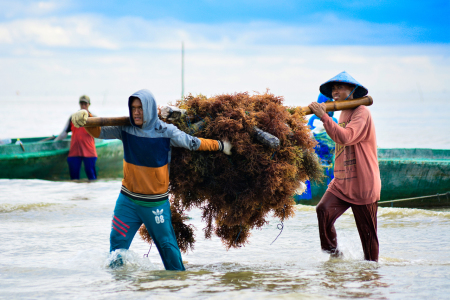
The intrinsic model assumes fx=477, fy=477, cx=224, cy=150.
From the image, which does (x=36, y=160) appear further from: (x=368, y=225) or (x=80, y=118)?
Answer: (x=368, y=225)

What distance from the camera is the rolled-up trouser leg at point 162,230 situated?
14.2 ft

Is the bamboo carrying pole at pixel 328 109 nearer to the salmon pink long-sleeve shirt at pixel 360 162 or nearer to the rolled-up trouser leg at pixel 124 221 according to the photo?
the salmon pink long-sleeve shirt at pixel 360 162

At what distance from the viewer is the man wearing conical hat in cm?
459

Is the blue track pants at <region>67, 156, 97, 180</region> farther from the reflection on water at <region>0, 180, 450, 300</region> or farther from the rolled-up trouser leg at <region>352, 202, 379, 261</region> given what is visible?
the rolled-up trouser leg at <region>352, 202, 379, 261</region>

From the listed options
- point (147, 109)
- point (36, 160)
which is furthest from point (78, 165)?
point (147, 109)

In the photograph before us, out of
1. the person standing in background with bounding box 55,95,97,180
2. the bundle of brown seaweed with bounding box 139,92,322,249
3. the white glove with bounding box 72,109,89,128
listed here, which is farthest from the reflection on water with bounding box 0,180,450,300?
the person standing in background with bounding box 55,95,97,180

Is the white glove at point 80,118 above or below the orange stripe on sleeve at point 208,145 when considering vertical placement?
above

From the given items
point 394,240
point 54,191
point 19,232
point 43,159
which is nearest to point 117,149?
point 43,159

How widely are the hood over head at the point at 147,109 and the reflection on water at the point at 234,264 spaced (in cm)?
129

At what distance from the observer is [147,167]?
4.29 metres

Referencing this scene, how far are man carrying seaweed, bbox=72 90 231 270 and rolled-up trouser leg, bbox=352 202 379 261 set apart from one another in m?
1.50

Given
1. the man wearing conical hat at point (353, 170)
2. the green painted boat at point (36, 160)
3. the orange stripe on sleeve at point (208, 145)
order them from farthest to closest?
the green painted boat at point (36, 160), the man wearing conical hat at point (353, 170), the orange stripe on sleeve at point (208, 145)

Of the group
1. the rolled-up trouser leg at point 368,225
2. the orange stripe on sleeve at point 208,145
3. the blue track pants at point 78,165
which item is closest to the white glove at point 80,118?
the orange stripe on sleeve at point 208,145

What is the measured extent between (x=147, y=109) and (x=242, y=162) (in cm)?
101
